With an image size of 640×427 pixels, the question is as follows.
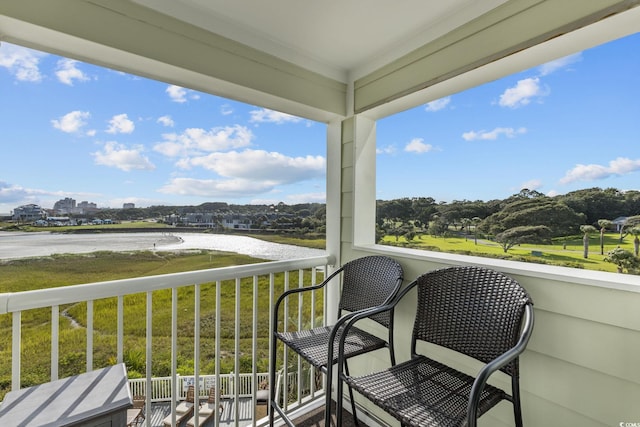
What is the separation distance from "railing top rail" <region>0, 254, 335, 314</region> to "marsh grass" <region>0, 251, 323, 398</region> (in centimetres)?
16

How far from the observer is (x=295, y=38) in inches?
70.7

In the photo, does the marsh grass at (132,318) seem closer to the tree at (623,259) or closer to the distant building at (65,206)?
the distant building at (65,206)

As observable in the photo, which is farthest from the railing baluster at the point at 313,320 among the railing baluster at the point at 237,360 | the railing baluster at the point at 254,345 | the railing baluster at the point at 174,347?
the railing baluster at the point at 174,347

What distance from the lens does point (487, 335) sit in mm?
1231

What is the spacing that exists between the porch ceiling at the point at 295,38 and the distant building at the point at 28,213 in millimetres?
769

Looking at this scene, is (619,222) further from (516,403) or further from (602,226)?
Result: (516,403)

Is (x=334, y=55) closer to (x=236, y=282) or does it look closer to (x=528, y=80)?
(x=528, y=80)

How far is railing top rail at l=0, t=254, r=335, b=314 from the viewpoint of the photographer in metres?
1.20

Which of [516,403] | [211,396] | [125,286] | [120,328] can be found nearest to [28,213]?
[125,286]

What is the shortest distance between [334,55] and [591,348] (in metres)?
2.12

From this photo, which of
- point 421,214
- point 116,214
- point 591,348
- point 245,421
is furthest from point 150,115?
point 591,348

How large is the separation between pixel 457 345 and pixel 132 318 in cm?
180

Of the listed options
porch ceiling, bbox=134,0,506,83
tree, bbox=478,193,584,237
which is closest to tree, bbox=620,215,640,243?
tree, bbox=478,193,584,237

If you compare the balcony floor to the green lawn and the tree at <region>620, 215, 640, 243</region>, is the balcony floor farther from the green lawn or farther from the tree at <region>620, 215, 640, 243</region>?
the tree at <region>620, 215, 640, 243</region>
